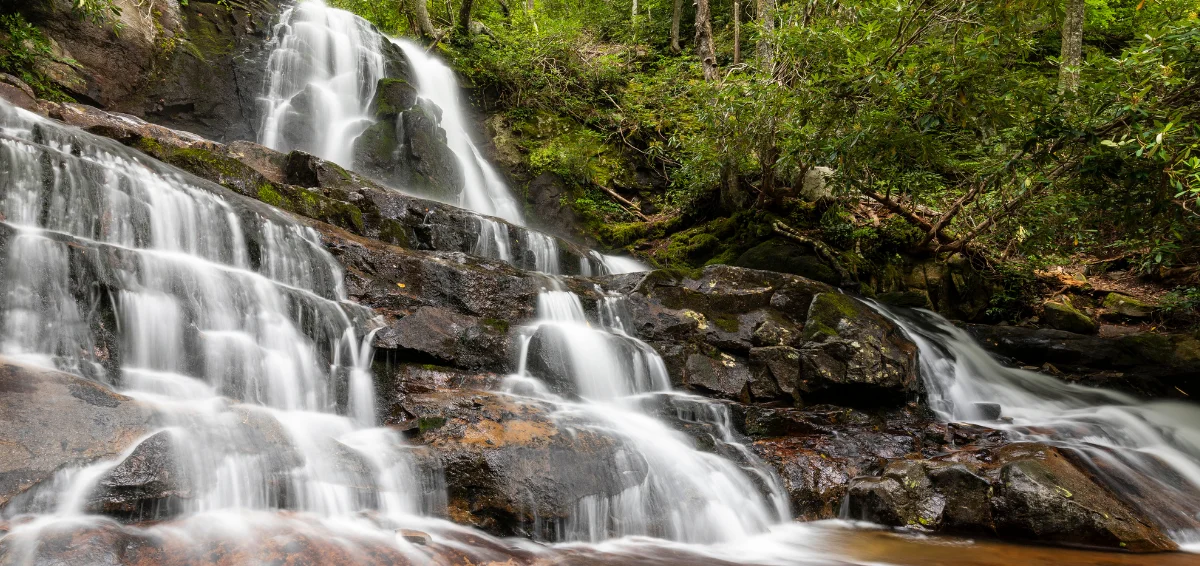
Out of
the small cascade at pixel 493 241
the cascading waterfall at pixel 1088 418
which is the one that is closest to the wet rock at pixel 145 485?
the small cascade at pixel 493 241

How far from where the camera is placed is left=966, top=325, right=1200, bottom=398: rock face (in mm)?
8320

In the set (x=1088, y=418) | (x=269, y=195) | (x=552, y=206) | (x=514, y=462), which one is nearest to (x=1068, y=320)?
(x=1088, y=418)

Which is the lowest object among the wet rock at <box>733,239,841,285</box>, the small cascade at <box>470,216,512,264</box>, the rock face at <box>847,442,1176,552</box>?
the rock face at <box>847,442,1176,552</box>

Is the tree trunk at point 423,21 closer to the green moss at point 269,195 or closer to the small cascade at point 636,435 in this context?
the green moss at point 269,195

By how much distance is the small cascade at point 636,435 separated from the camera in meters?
4.53

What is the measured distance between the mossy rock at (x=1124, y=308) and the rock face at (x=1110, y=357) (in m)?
2.24

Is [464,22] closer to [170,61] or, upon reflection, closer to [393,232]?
[170,61]

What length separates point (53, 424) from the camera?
3.36m

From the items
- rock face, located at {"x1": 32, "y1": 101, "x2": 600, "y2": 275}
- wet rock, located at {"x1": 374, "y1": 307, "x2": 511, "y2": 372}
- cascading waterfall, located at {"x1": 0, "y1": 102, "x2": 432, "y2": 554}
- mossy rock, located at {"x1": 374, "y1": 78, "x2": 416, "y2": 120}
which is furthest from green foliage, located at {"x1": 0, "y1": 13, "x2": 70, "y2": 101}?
wet rock, located at {"x1": 374, "y1": 307, "x2": 511, "y2": 372}

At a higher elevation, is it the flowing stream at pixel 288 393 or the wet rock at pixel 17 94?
the wet rock at pixel 17 94

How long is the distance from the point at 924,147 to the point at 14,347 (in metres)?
8.84

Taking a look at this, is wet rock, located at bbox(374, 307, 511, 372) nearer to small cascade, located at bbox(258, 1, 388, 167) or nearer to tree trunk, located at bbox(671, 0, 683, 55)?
small cascade, located at bbox(258, 1, 388, 167)

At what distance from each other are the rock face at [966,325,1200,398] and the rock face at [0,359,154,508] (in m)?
10.7

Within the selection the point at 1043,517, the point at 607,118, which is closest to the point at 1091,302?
the point at 1043,517
